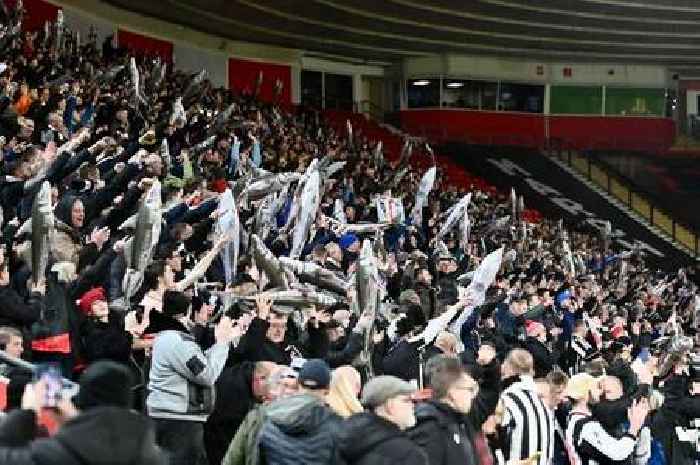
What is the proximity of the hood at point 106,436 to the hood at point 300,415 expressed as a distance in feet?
4.42

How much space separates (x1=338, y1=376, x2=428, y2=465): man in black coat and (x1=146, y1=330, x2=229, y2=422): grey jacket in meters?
1.12

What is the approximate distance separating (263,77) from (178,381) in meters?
27.1

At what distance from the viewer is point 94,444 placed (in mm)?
3781

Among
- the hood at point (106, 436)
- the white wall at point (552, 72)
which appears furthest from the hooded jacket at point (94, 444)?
the white wall at point (552, 72)

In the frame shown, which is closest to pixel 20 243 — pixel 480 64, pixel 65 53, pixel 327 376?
pixel 327 376

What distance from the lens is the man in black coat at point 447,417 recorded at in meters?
5.48

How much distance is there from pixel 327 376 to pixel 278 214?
6404 millimetres

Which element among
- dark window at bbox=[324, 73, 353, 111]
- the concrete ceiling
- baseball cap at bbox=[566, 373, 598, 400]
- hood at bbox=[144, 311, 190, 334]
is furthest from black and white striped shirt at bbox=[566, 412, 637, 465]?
dark window at bbox=[324, 73, 353, 111]

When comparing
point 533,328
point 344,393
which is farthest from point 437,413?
point 533,328

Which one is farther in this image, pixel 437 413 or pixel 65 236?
pixel 65 236

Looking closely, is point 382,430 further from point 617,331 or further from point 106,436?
point 617,331

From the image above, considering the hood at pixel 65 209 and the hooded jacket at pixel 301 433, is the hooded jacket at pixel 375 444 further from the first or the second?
the hood at pixel 65 209

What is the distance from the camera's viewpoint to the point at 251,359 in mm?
6469

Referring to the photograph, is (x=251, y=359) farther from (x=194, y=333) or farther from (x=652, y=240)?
(x=652, y=240)
